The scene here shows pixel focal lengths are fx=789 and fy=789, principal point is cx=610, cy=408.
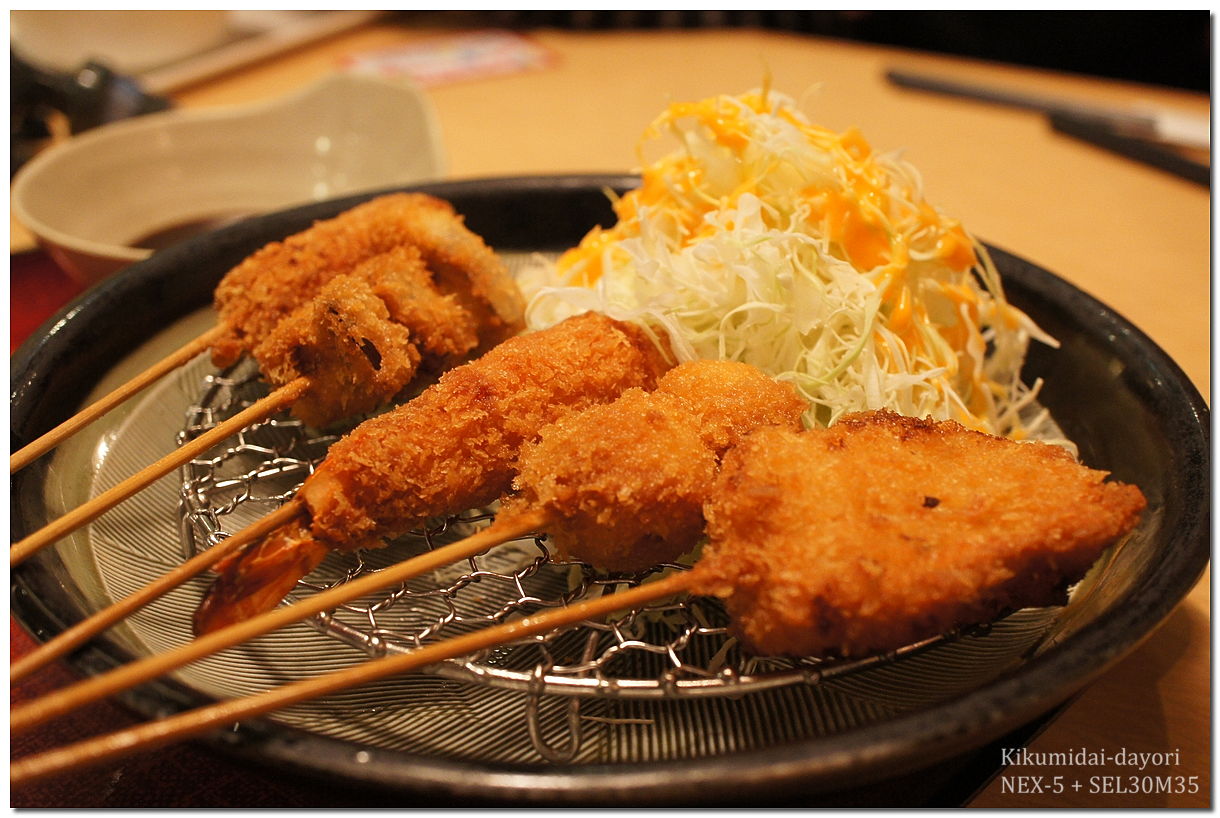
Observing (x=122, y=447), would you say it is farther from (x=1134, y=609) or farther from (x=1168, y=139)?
(x=1168, y=139)

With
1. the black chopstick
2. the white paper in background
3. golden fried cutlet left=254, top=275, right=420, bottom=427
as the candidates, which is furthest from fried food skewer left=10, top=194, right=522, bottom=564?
the black chopstick

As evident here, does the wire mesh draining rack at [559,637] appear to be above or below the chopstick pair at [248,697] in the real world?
below

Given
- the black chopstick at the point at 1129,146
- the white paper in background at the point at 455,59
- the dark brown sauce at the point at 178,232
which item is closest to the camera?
the dark brown sauce at the point at 178,232

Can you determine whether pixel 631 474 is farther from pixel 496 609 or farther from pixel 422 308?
pixel 422 308

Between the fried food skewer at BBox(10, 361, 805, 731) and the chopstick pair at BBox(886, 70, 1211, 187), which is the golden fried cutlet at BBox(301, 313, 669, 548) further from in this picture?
the chopstick pair at BBox(886, 70, 1211, 187)

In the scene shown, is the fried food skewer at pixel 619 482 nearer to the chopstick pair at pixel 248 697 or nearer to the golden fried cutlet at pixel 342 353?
the chopstick pair at pixel 248 697

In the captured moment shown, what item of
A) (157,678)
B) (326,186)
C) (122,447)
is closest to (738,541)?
(157,678)

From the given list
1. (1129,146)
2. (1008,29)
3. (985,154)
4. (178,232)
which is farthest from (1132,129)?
(178,232)

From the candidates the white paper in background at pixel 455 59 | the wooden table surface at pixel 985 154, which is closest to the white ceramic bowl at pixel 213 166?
the wooden table surface at pixel 985 154
